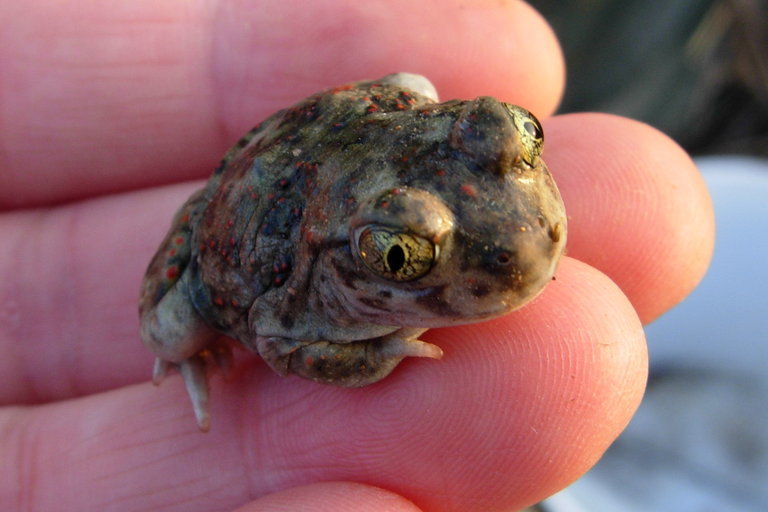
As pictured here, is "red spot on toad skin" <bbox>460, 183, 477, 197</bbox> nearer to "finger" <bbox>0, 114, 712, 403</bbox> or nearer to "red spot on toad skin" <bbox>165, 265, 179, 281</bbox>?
"finger" <bbox>0, 114, 712, 403</bbox>

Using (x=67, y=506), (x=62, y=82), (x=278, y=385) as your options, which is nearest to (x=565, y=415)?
(x=278, y=385)

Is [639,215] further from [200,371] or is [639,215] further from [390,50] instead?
[200,371]

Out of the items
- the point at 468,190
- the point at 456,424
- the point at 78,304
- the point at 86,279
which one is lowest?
the point at 78,304

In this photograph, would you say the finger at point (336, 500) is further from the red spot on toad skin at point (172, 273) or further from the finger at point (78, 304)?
the finger at point (78, 304)

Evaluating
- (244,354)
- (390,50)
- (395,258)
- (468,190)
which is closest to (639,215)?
(468,190)

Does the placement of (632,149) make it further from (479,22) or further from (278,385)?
(278,385)
